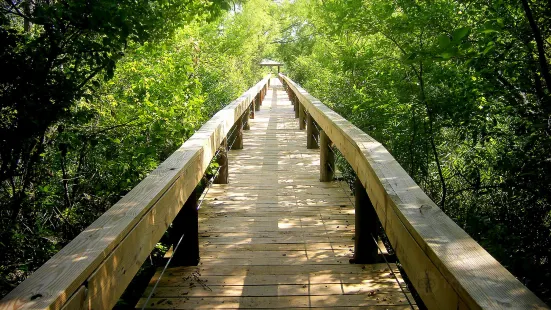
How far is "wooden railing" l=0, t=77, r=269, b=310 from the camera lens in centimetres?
111

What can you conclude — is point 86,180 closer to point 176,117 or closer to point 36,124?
point 176,117

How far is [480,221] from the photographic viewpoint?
3.91 metres

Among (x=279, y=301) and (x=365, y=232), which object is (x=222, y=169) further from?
(x=279, y=301)

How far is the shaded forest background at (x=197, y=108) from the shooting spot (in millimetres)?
2887

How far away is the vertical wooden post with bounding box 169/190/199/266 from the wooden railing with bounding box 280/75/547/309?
118 cm

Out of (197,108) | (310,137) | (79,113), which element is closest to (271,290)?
(79,113)

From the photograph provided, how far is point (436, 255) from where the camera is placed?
51.8 inches

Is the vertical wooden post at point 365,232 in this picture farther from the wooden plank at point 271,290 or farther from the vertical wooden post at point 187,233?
the vertical wooden post at point 187,233

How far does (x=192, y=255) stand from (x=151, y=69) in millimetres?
3972

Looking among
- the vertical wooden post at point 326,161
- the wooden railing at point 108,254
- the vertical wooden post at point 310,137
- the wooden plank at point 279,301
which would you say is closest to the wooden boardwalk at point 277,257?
the wooden plank at point 279,301

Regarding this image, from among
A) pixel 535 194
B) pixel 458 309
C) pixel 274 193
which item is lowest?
pixel 274 193

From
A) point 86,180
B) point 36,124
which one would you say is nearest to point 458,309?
point 36,124

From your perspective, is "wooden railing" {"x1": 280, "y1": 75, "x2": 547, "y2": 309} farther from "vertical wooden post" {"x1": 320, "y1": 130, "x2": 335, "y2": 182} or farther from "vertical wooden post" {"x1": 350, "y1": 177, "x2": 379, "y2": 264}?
"vertical wooden post" {"x1": 320, "y1": 130, "x2": 335, "y2": 182}

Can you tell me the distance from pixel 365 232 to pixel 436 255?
1822mm
